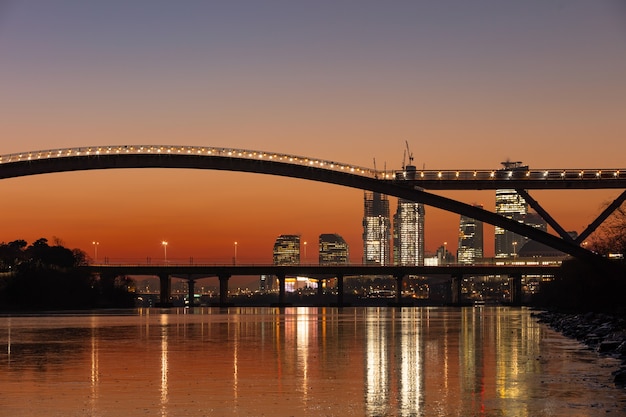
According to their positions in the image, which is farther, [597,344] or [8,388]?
[597,344]

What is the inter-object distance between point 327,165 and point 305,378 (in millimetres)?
81004

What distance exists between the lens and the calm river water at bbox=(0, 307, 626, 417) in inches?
920

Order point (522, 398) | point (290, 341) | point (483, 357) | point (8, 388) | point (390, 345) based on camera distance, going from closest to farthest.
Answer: point (522, 398)
point (8, 388)
point (483, 357)
point (390, 345)
point (290, 341)

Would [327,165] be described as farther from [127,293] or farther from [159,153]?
[127,293]

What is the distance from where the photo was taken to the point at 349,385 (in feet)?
92.0

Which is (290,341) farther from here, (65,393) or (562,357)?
(65,393)

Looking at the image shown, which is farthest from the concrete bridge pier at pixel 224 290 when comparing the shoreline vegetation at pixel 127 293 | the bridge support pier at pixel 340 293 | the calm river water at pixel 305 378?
A: the calm river water at pixel 305 378

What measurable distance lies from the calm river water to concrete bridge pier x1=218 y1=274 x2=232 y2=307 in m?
144

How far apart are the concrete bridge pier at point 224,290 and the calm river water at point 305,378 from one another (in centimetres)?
14415

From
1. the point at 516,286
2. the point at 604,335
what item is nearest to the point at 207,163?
the point at 604,335

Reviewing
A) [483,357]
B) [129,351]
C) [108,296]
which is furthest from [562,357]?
[108,296]

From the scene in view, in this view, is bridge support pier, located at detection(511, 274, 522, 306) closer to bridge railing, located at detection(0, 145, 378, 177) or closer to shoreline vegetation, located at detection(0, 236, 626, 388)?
shoreline vegetation, located at detection(0, 236, 626, 388)

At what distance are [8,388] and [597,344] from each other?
→ 28040mm

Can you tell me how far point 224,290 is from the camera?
19575 cm
